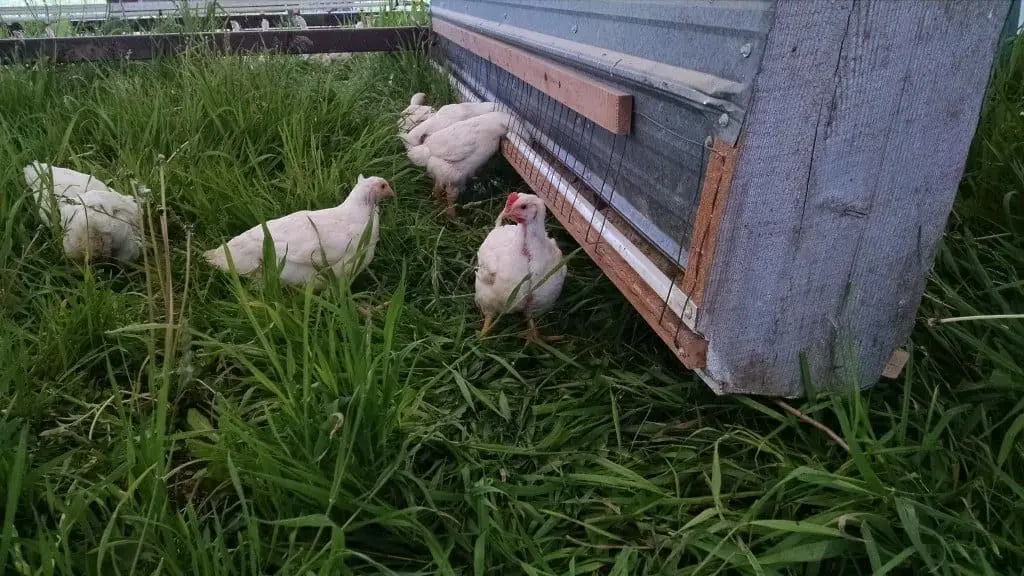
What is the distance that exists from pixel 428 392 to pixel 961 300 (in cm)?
150

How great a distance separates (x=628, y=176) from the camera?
2.15m

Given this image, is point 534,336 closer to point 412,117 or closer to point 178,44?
point 412,117

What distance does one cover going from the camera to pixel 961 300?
1.75m

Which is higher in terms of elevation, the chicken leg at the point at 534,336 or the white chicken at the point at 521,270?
the white chicken at the point at 521,270

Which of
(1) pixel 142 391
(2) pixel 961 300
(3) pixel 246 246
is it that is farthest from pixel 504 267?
(2) pixel 961 300

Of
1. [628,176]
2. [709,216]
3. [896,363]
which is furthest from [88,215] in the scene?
[896,363]

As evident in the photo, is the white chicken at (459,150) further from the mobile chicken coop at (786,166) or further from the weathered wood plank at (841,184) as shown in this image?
the weathered wood plank at (841,184)

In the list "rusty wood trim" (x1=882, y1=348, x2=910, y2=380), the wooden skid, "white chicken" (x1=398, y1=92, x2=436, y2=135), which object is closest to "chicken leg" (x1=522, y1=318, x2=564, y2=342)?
"rusty wood trim" (x1=882, y1=348, x2=910, y2=380)

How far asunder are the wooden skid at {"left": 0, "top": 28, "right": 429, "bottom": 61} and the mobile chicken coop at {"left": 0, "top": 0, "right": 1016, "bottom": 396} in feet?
10.4

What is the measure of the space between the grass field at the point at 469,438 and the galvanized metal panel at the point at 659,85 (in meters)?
0.46

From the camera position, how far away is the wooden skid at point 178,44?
4180 millimetres

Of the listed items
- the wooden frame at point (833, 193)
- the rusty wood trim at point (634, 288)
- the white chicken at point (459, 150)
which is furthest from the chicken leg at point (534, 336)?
the white chicken at point (459, 150)

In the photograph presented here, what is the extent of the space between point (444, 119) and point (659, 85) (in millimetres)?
2215

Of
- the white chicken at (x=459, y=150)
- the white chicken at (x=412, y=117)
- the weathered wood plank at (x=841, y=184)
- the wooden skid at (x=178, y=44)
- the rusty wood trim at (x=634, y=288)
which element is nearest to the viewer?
the weathered wood plank at (x=841, y=184)
